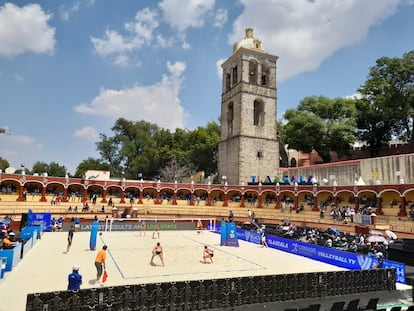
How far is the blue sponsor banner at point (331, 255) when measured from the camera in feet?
47.8

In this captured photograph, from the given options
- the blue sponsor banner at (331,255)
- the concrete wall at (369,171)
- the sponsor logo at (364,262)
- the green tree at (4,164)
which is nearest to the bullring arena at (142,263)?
the blue sponsor banner at (331,255)

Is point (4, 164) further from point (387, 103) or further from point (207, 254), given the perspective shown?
point (387, 103)

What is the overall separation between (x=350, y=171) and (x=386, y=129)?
14679 mm

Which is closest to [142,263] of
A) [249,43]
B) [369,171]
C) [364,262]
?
[364,262]

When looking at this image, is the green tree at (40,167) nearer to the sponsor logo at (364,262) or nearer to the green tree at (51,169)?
the green tree at (51,169)

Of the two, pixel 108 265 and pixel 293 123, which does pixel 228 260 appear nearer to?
pixel 108 265

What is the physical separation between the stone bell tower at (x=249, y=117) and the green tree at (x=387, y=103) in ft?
44.7

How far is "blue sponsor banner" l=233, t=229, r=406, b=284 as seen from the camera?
14578 mm

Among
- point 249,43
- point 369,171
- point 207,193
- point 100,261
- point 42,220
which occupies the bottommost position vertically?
point 100,261

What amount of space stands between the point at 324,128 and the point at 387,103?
8797 mm

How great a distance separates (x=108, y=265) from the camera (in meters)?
15.9

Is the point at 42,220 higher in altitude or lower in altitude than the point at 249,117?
lower

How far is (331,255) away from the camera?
18.0 metres

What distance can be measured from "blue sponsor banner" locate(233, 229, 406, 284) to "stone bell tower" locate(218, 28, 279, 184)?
22072 mm
